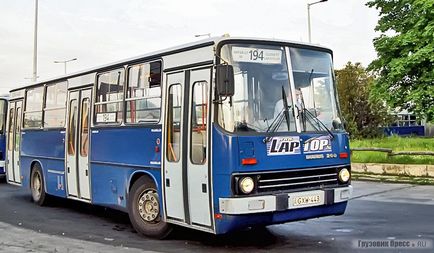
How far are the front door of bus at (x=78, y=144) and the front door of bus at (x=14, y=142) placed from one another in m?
3.51

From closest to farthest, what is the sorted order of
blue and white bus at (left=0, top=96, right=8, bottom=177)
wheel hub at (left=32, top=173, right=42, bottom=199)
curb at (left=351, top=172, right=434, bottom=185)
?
wheel hub at (left=32, top=173, right=42, bottom=199), curb at (left=351, top=172, right=434, bottom=185), blue and white bus at (left=0, top=96, right=8, bottom=177)

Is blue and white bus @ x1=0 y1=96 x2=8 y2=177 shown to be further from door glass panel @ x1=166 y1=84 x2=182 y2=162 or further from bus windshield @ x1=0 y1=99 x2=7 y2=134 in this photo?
door glass panel @ x1=166 y1=84 x2=182 y2=162

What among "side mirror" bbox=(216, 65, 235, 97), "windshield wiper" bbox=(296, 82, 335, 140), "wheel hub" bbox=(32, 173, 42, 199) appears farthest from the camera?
"wheel hub" bbox=(32, 173, 42, 199)

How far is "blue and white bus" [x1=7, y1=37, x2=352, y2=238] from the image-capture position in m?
7.20

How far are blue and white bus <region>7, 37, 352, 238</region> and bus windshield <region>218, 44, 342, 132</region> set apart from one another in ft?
0.05

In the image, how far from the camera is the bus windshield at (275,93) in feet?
24.1

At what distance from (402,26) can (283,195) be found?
1963 cm

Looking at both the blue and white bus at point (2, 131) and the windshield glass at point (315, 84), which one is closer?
the windshield glass at point (315, 84)

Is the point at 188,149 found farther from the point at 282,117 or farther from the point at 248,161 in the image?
the point at 282,117

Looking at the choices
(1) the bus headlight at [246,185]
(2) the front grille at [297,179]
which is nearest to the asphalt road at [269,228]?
(2) the front grille at [297,179]

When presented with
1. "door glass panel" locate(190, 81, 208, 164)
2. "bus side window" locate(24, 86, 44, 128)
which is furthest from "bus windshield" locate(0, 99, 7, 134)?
"door glass panel" locate(190, 81, 208, 164)

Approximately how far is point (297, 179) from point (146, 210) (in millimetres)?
2658

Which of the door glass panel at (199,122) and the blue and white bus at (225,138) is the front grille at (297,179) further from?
the door glass panel at (199,122)

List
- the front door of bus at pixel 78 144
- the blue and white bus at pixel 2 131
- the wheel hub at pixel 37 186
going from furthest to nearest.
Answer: the blue and white bus at pixel 2 131, the wheel hub at pixel 37 186, the front door of bus at pixel 78 144
